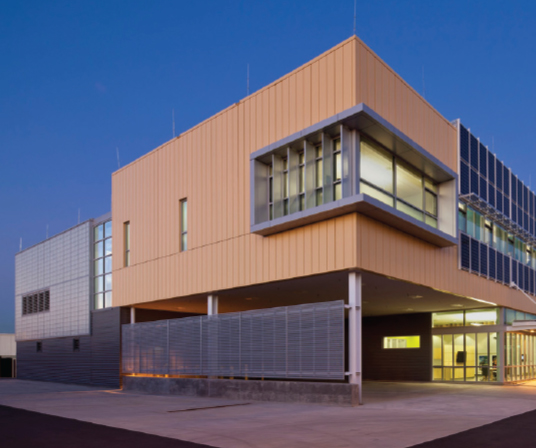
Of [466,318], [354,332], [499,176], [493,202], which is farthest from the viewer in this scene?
[466,318]

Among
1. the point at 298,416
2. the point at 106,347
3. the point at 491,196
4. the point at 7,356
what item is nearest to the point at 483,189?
the point at 491,196

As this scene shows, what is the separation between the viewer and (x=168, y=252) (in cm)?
2375

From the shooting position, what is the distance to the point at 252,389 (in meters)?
19.1

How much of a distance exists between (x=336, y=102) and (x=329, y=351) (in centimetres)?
730

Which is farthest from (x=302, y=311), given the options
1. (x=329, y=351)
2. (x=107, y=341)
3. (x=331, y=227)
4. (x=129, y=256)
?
(x=107, y=341)

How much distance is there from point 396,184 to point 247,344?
24.0 ft

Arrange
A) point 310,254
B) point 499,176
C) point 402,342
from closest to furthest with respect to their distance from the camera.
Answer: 1. point 310,254
2. point 499,176
3. point 402,342

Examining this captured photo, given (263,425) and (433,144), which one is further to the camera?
(433,144)

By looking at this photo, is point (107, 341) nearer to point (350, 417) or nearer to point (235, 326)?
point (235, 326)

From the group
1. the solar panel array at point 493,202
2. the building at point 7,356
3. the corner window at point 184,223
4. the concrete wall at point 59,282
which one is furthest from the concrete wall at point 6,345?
the solar panel array at point 493,202

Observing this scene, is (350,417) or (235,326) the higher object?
(235,326)

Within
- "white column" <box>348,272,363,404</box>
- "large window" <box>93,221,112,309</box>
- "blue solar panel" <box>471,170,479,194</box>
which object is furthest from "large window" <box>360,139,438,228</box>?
"large window" <box>93,221,112,309</box>

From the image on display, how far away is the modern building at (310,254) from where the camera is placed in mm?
17109

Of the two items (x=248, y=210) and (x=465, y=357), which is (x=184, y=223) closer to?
(x=248, y=210)
